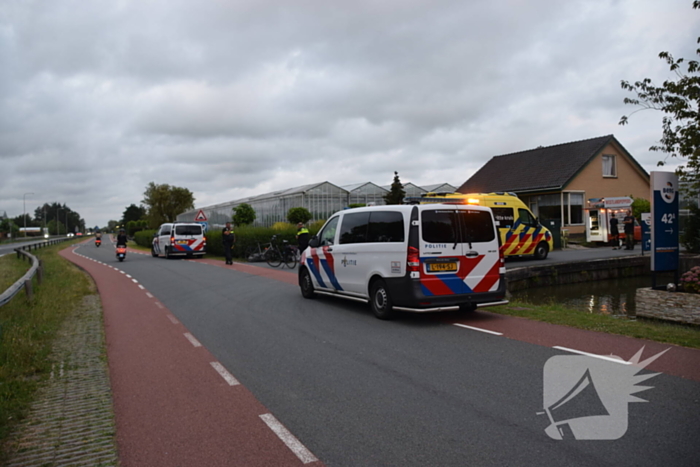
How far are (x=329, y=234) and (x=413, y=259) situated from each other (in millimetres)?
3025

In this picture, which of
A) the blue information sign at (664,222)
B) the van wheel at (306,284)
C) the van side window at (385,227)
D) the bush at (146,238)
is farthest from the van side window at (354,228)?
the bush at (146,238)

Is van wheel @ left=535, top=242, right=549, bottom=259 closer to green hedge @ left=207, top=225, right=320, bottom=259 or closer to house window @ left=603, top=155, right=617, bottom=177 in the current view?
green hedge @ left=207, top=225, right=320, bottom=259

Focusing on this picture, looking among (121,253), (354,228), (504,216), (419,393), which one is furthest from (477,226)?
(121,253)

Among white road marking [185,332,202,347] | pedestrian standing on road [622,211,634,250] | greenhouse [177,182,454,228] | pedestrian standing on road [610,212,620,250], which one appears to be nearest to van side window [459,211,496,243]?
white road marking [185,332,202,347]

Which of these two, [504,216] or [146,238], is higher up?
[504,216]

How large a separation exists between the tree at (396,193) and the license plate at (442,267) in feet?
107

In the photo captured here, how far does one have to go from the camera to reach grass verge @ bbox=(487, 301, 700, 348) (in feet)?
24.4

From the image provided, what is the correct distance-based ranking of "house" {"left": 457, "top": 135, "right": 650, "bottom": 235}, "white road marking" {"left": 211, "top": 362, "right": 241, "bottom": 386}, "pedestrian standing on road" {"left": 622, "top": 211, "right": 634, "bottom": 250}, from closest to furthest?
"white road marking" {"left": 211, "top": 362, "right": 241, "bottom": 386} → "pedestrian standing on road" {"left": 622, "top": 211, "right": 634, "bottom": 250} → "house" {"left": 457, "top": 135, "right": 650, "bottom": 235}

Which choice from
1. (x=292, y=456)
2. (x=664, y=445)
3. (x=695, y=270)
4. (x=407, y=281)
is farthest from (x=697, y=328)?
(x=292, y=456)

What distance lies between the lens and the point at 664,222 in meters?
10.5

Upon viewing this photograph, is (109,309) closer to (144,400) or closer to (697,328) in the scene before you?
(144,400)

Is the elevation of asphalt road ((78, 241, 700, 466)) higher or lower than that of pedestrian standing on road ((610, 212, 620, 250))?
lower

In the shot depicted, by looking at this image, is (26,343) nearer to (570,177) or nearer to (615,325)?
(615,325)

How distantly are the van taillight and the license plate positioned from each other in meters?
0.23
